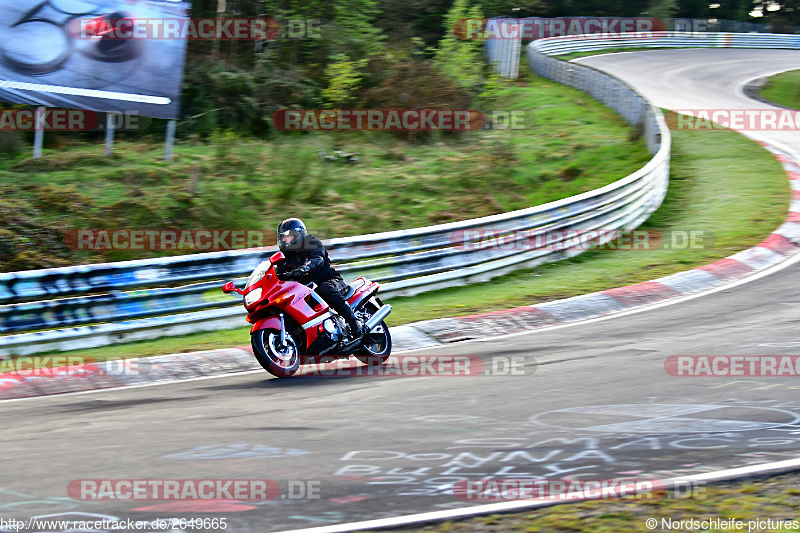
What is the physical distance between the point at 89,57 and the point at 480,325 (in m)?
11.7

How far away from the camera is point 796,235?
1498 cm

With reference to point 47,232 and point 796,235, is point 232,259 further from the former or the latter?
point 796,235

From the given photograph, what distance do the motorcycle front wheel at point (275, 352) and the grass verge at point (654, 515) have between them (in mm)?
4032

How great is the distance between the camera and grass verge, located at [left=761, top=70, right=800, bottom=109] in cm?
3242

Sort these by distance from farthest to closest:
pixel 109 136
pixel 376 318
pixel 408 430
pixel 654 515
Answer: pixel 109 136, pixel 376 318, pixel 408 430, pixel 654 515

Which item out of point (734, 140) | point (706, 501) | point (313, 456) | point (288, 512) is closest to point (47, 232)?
point (313, 456)

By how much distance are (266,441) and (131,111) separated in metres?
13.8

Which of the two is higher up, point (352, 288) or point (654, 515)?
point (352, 288)

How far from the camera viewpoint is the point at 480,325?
35.8 feet

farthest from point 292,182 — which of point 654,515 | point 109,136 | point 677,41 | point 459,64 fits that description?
point 677,41

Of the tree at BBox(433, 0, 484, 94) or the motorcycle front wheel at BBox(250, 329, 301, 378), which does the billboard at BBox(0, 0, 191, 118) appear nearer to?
the tree at BBox(433, 0, 484, 94)

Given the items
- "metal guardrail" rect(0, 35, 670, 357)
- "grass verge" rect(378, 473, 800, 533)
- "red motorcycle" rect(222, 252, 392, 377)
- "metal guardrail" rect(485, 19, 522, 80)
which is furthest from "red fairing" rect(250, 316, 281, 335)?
"metal guardrail" rect(485, 19, 522, 80)

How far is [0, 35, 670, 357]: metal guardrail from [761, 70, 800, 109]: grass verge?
1782 centimetres

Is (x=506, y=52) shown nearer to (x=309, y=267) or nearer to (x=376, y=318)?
(x=376, y=318)
